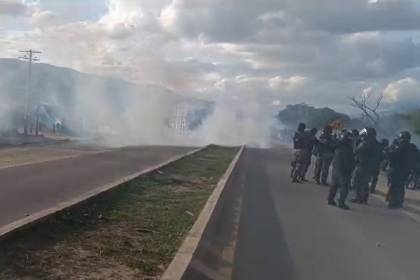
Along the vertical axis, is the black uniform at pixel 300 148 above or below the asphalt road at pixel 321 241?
above

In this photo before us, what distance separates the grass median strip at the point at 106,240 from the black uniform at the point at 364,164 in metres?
4.15

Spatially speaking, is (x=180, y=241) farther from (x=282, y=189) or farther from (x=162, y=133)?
(x=162, y=133)

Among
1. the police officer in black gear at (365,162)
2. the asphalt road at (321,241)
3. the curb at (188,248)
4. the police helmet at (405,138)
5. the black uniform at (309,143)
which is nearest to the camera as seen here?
the curb at (188,248)

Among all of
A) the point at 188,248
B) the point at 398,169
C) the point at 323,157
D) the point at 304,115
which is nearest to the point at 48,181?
the point at 323,157

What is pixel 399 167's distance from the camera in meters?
16.1

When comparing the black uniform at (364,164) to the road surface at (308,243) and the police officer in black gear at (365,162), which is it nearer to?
→ the police officer in black gear at (365,162)

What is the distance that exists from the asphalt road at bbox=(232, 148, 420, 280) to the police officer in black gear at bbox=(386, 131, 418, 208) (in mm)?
413

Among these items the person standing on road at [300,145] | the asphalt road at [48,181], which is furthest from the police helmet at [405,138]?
the asphalt road at [48,181]

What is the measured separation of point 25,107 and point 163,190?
5017 centimetres

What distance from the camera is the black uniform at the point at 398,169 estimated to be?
52.9 feet

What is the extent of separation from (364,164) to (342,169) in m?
1.30

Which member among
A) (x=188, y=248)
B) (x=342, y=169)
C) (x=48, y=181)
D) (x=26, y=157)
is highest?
(x=342, y=169)

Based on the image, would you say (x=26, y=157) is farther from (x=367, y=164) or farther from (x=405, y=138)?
(x=405, y=138)

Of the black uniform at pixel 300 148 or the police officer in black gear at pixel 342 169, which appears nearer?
the police officer in black gear at pixel 342 169
